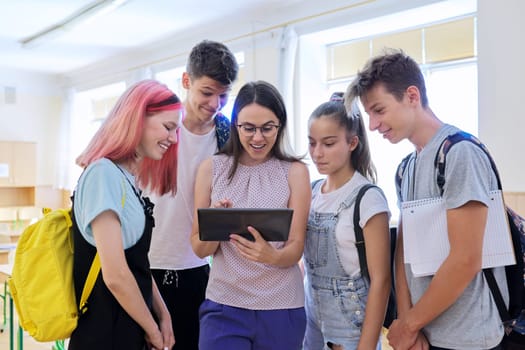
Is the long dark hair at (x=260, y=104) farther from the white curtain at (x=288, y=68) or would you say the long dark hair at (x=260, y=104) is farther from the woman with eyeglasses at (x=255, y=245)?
the white curtain at (x=288, y=68)

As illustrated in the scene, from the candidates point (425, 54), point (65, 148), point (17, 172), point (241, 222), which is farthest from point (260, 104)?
point (65, 148)

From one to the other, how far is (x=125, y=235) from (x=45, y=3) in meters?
4.93

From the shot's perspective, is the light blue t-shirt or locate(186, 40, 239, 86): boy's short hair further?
locate(186, 40, 239, 86): boy's short hair

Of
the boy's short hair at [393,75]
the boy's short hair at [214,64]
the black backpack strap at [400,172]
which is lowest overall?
the black backpack strap at [400,172]

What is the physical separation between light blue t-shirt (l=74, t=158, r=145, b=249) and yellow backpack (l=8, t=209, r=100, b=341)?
0.32 ft

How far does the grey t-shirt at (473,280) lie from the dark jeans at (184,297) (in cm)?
80

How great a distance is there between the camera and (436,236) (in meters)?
1.39

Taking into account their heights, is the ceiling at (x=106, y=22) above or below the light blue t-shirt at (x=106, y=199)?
above

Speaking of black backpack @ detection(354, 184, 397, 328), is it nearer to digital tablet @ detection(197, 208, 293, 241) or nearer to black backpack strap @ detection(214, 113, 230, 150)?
digital tablet @ detection(197, 208, 293, 241)

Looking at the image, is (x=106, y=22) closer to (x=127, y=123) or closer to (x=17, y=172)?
(x=17, y=172)

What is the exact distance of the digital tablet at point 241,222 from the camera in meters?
1.43

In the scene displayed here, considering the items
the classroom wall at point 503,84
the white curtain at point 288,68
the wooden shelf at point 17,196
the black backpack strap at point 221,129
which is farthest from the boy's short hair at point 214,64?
the wooden shelf at point 17,196

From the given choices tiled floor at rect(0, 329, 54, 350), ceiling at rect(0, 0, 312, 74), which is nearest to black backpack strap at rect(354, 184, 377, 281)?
tiled floor at rect(0, 329, 54, 350)

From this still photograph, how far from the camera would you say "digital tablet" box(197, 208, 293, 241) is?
4.70ft
